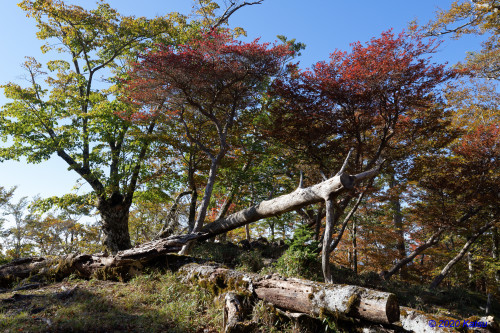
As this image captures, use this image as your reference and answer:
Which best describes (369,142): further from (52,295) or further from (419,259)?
(419,259)

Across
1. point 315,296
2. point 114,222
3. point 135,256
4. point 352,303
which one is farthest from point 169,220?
point 352,303

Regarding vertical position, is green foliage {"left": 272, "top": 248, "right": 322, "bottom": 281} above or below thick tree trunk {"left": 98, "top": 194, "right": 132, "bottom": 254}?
below

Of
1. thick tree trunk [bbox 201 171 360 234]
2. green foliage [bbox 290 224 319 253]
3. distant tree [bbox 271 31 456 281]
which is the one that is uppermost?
distant tree [bbox 271 31 456 281]

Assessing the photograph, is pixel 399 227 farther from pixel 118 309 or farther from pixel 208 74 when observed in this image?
pixel 118 309

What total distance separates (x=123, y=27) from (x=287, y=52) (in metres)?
7.00

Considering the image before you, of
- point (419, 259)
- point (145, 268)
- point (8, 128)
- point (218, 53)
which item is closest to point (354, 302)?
point (145, 268)

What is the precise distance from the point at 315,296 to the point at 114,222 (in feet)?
28.5

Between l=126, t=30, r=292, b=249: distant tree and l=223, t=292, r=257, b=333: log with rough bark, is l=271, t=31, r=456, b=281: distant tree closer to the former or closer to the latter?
l=126, t=30, r=292, b=249: distant tree

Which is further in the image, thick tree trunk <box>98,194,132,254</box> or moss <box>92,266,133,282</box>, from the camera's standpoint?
thick tree trunk <box>98,194,132,254</box>

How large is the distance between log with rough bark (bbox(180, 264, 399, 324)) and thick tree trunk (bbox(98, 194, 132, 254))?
22.0 ft

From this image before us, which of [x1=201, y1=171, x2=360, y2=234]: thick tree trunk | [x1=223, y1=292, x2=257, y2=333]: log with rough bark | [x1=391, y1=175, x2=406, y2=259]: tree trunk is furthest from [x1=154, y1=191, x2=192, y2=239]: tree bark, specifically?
[x1=391, y1=175, x2=406, y2=259]: tree trunk

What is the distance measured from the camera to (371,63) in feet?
22.1

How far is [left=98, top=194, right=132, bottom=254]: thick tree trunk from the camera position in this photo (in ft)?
32.6

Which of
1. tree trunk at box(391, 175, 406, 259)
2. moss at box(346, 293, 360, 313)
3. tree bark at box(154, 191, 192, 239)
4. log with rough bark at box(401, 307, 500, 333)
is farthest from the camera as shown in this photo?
tree trunk at box(391, 175, 406, 259)
